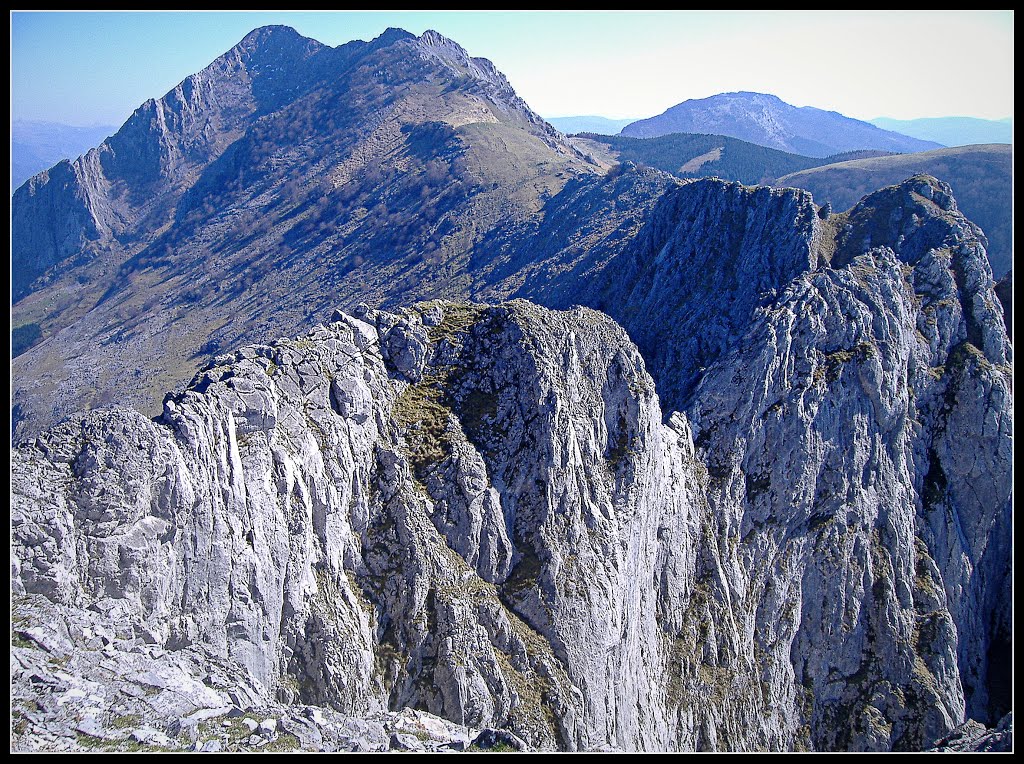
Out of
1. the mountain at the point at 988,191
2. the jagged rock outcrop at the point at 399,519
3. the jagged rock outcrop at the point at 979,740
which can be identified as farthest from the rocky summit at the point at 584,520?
the mountain at the point at 988,191

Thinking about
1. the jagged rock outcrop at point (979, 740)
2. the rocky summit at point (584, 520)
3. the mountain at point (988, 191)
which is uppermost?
the mountain at point (988, 191)

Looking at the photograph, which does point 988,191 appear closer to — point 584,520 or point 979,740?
point 979,740

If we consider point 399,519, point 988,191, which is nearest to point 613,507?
point 399,519

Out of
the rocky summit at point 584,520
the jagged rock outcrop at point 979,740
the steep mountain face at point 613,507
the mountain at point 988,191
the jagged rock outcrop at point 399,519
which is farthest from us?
the mountain at point 988,191

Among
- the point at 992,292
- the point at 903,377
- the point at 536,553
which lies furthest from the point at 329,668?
the point at 992,292

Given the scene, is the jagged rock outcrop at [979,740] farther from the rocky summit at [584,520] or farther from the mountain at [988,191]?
the mountain at [988,191]

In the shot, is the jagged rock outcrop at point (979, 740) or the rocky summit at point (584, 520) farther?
the jagged rock outcrop at point (979, 740)
